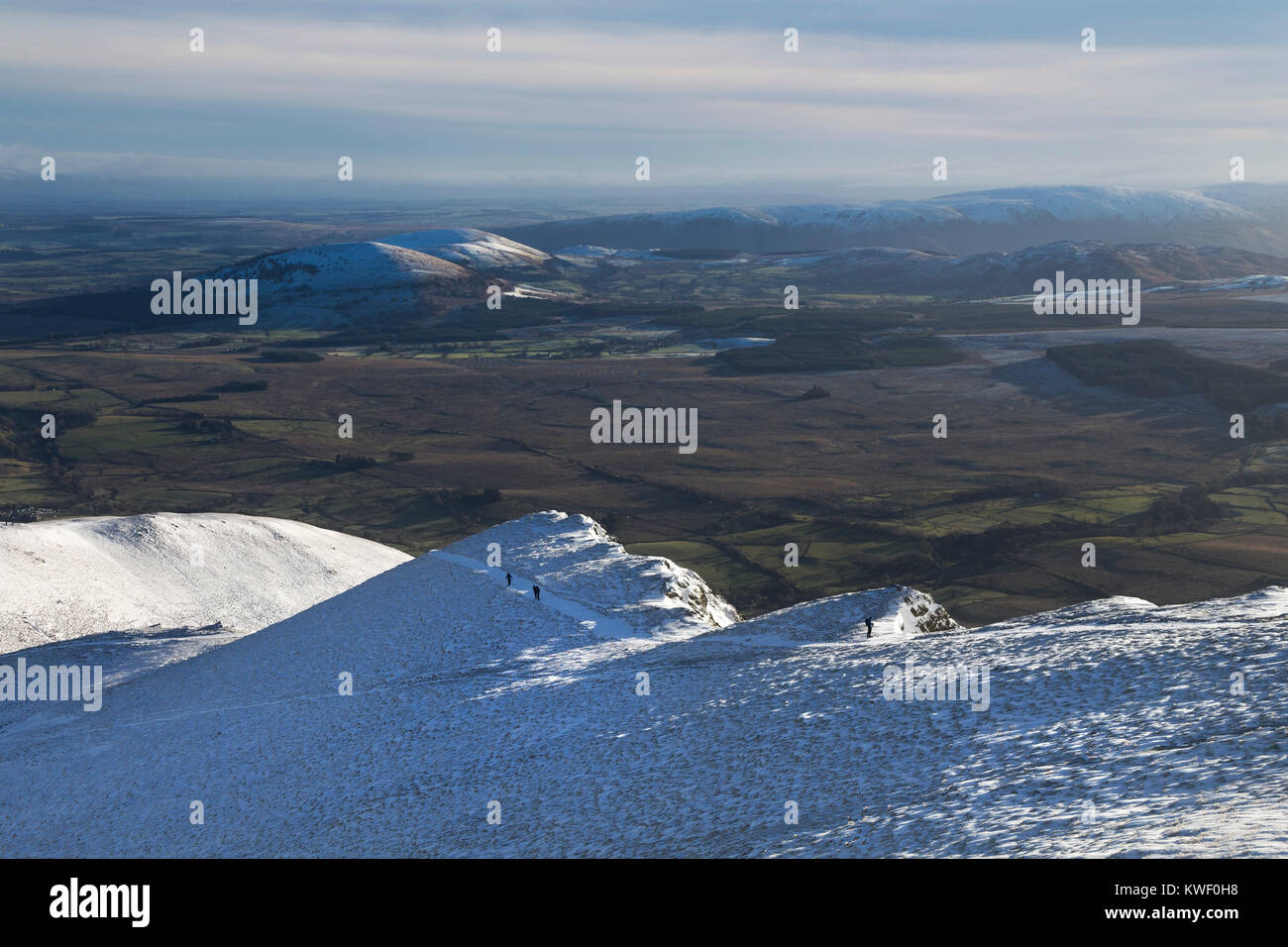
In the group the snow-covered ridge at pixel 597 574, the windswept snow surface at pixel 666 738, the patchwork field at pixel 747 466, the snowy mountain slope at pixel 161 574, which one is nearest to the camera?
the windswept snow surface at pixel 666 738

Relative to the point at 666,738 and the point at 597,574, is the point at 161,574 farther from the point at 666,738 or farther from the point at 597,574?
the point at 666,738

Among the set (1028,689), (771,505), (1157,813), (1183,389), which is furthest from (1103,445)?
(1157,813)

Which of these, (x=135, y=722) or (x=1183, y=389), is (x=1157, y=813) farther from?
(x=1183, y=389)

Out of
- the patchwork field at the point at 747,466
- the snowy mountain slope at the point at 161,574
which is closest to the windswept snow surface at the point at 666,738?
the snowy mountain slope at the point at 161,574

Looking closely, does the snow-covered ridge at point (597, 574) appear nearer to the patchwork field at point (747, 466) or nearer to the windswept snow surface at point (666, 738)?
the windswept snow surface at point (666, 738)

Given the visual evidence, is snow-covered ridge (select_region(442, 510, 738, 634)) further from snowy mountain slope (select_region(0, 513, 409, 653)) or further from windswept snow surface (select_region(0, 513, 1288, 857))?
snowy mountain slope (select_region(0, 513, 409, 653))

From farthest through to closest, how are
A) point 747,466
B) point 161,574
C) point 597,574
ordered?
point 747,466, point 161,574, point 597,574

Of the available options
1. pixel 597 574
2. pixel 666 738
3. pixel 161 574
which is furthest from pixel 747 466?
→ pixel 666 738
